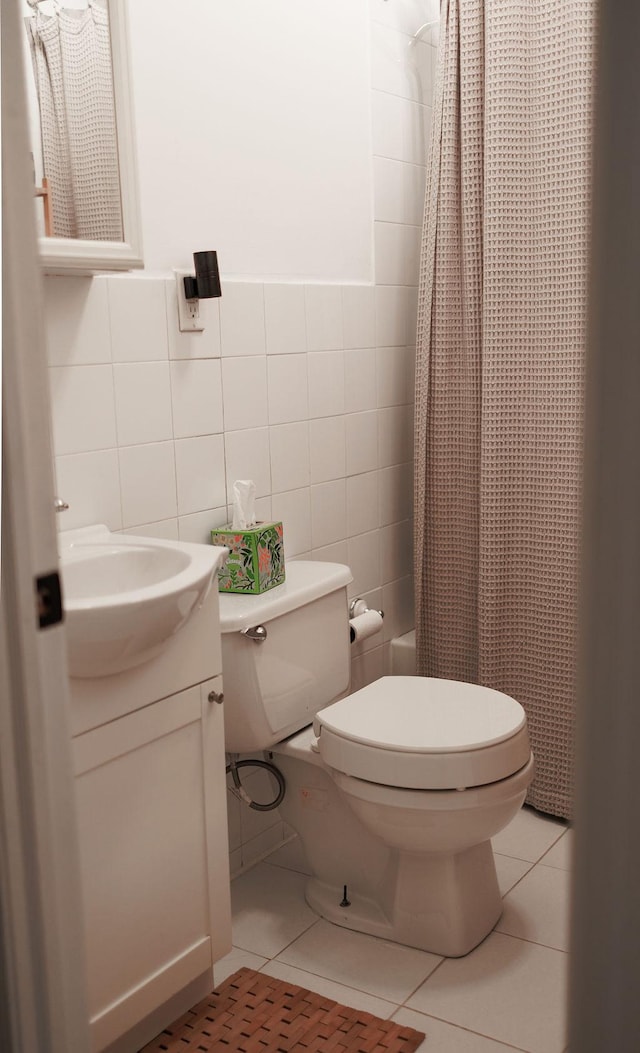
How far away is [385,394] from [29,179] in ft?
6.26

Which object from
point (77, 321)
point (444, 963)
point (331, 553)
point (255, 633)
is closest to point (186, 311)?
point (77, 321)

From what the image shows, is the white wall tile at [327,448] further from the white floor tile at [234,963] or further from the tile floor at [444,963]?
the white floor tile at [234,963]

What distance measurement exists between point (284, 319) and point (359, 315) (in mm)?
315

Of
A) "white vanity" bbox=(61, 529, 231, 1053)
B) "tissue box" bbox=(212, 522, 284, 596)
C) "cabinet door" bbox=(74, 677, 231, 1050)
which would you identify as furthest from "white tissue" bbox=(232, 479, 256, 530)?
"cabinet door" bbox=(74, 677, 231, 1050)

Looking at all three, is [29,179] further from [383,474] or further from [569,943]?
[383,474]

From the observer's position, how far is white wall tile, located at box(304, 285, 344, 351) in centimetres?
231

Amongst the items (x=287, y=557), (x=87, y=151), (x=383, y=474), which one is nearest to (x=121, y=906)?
(x=287, y=557)

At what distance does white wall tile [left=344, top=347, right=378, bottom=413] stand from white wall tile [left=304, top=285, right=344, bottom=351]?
0.07m

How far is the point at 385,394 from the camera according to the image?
8.59 ft

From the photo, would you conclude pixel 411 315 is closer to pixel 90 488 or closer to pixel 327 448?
pixel 327 448

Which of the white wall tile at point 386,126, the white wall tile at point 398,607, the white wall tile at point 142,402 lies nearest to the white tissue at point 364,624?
the white wall tile at point 398,607

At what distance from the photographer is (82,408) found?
1757 millimetres

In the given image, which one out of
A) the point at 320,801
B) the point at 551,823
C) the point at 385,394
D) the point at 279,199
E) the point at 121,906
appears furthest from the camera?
the point at 385,394

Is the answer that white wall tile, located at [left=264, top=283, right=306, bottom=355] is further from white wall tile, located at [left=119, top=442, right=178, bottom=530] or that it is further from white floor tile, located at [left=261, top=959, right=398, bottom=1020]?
white floor tile, located at [left=261, top=959, right=398, bottom=1020]
